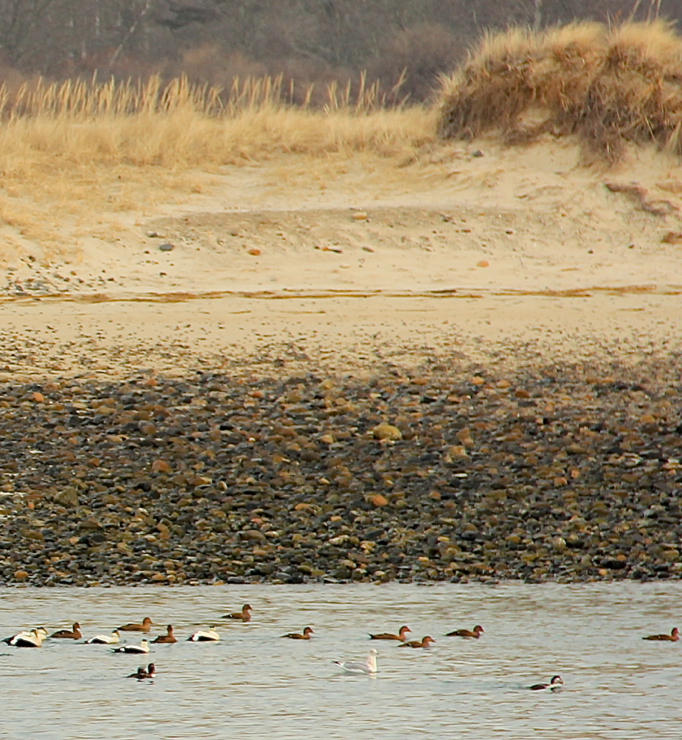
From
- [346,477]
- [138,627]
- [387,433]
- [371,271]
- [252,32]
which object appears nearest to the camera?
[138,627]

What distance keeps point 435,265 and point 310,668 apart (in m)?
10.3

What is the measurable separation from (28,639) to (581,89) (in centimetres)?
1363

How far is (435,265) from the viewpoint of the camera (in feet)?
50.4

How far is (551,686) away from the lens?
5.04 meters

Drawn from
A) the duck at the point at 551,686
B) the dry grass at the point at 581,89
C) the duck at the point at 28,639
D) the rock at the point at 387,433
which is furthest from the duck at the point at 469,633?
the dry grass at the point at 581,89

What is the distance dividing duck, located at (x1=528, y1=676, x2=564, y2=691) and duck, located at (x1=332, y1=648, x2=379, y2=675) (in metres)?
0.54

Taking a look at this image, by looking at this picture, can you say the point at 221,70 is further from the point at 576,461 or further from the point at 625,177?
the point at 576,461

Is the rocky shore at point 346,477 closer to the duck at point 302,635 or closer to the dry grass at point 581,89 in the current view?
the duck at point 302,635

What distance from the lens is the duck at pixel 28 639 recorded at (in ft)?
18.0

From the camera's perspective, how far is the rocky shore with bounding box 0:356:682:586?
264 inches

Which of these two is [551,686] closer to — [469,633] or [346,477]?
[469,633]

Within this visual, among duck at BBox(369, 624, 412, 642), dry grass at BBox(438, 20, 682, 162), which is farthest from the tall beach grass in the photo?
duck at BBox(369, 624, 412, 642)

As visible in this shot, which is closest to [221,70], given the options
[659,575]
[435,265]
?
[435,265]

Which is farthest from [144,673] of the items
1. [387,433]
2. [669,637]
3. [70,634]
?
[387,433]
